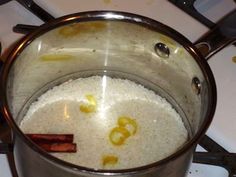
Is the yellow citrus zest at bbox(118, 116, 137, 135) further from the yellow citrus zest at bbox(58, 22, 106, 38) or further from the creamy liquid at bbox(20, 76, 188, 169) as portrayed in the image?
the yellow citrus zest at bbox(58, 22, 106, 38)

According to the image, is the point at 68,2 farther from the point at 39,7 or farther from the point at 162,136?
the point at 162,136

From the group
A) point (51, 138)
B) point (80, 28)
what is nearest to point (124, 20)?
point (80, 28)

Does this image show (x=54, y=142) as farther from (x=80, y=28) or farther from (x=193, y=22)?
(x=193, y=22)

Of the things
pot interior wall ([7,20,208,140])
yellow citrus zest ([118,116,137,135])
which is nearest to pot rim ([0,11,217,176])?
pot interior wall ([7,20,208,140])

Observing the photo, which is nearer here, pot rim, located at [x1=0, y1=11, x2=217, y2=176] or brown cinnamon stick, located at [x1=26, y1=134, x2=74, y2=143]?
pot rim, located at [x1=0, y1=11, x2=217, y2=176]

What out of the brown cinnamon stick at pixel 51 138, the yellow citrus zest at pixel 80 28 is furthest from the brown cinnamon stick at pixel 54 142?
the yellow citrus zest at pixel 80 28

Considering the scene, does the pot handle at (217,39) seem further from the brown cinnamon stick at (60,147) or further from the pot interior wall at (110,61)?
the brown cinnamon stick at (60,147)

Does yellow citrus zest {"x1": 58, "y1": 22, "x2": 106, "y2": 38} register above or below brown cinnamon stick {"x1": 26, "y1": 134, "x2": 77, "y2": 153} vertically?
above
